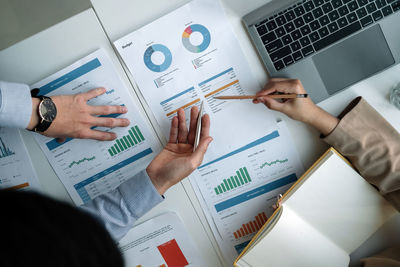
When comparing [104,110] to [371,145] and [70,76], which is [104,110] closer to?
[70,76]

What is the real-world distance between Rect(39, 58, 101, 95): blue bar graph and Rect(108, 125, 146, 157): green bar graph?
23cm

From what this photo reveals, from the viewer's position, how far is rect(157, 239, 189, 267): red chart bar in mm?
994

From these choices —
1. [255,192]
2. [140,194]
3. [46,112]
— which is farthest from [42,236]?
[255,192]

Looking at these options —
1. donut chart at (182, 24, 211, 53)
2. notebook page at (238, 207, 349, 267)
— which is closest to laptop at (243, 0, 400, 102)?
donut chart at (182, 24, 211, 53)

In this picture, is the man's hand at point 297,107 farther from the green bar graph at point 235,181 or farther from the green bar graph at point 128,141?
the green bar graph at point 128,141

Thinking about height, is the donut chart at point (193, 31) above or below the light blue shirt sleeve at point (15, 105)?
below

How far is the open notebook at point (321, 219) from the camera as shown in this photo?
834 millimetres

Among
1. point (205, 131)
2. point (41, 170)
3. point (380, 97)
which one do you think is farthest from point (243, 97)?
point (41, 170)

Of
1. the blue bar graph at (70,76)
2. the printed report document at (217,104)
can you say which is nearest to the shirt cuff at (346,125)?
the printed report document at (217,104)

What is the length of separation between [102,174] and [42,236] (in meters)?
0.55

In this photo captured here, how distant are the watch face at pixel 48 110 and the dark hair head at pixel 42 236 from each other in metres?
0.47

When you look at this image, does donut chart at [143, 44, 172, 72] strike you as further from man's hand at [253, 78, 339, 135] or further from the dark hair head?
the dark hair head

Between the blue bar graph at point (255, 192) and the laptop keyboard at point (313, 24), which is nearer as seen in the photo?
the laptop keyboard at point (313, 24)

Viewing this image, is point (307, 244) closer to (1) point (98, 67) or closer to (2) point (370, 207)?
(2) point (370, 207)
